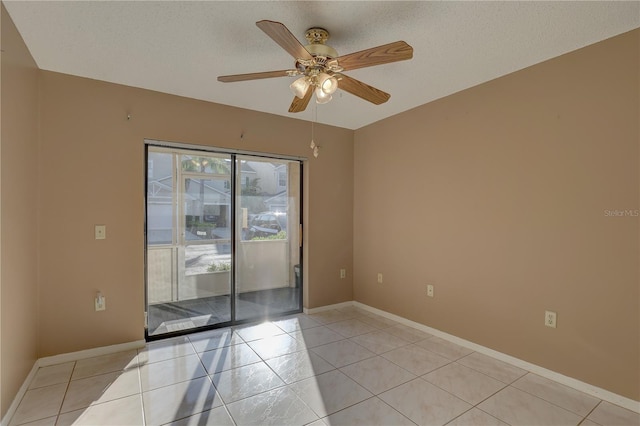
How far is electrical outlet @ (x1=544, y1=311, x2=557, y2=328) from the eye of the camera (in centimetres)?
247

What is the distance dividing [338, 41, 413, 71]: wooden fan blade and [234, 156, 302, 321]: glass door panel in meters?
2.09

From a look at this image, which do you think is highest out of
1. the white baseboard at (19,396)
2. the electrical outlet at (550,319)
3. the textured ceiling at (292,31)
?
the textured ceiling at (292,31)

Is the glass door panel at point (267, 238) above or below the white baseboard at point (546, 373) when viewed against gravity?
above

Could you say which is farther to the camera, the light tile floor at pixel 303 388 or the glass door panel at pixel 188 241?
the glass door panel at pixel 188 241

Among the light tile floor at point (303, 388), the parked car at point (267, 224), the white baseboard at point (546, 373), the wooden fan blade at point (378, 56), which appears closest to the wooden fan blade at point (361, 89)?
the wooden fan blade at point (378, 56)

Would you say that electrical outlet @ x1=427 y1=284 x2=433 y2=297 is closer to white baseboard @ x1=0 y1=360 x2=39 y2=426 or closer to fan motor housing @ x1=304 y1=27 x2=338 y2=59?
fan motor housing @ x1=304 y1=27 x2=338 y2=59

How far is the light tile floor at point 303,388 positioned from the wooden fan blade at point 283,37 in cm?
223

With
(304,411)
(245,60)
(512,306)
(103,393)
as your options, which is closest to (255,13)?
(245,60)

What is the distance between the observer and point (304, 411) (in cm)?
208

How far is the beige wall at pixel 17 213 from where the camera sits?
6.30 ft

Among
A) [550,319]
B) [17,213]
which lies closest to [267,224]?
[17,213]

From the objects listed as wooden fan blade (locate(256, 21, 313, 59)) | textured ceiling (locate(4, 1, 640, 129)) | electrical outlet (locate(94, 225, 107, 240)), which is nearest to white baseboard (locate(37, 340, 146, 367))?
electrical outlet (locate(94, 225, 107, 240))

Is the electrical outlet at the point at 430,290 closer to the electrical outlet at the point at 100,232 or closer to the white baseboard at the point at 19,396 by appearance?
the electrical outlet at the point at 100,232

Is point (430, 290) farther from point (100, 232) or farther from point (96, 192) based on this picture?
point (96, 192)
